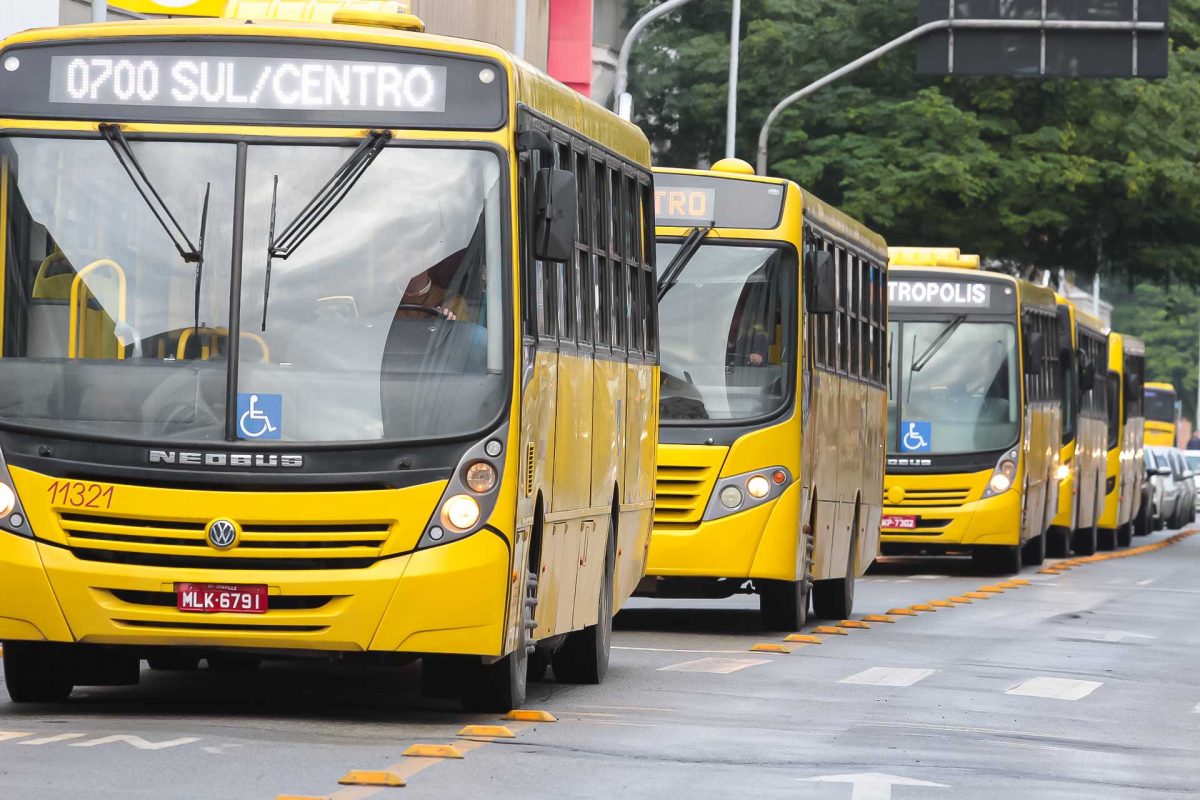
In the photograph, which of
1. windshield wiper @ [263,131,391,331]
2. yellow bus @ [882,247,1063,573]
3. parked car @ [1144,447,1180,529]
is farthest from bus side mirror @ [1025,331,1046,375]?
parked car @ [1144,447,1180,529]

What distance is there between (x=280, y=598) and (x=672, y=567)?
7.90 m

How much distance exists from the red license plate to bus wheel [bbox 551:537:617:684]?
3397 millimetres

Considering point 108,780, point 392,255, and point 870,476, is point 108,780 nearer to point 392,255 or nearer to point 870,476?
point 392,255

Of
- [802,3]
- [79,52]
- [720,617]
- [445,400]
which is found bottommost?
[720,617]

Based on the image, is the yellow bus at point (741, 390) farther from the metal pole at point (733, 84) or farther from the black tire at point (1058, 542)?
the metal pole at point (733, 84)

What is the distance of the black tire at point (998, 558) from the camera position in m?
31.9

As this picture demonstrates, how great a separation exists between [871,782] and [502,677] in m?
2.32

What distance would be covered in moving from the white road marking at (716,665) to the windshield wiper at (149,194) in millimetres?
5068

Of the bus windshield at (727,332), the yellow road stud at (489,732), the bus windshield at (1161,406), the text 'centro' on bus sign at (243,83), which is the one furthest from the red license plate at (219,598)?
the bus windshield at (1161,406)

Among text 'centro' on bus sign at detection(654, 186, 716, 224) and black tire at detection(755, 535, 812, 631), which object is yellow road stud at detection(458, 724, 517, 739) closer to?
black tire at detection(755, 535, 812, 631)

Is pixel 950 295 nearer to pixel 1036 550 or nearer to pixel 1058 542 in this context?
pixel 1036 550

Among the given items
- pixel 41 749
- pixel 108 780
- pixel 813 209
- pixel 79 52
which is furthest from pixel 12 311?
pixel 813 209

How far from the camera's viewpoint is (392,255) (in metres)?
11.6

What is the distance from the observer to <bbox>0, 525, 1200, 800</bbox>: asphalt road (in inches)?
385
